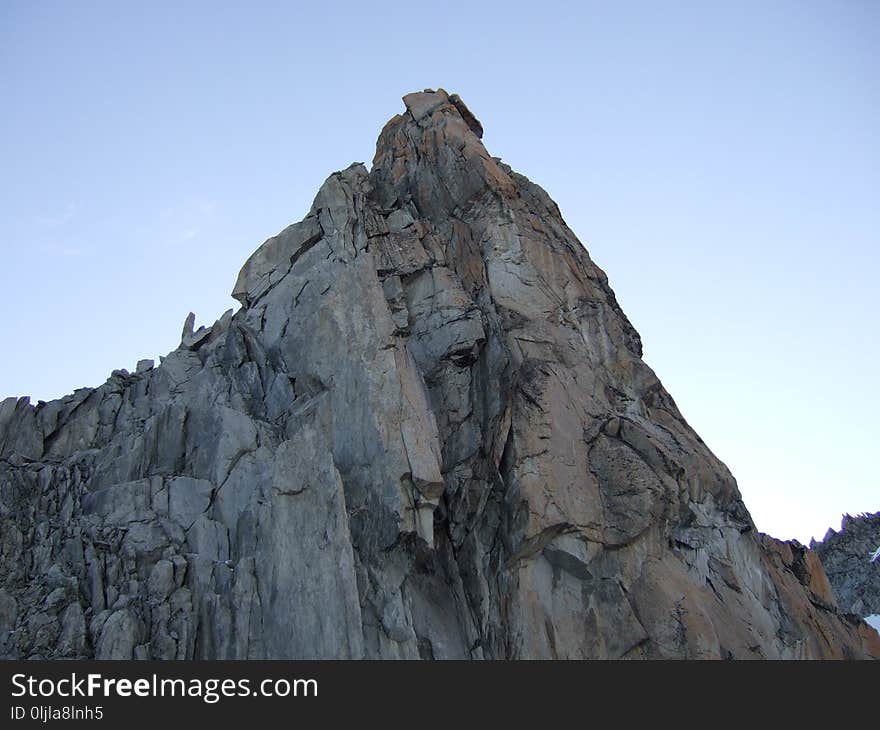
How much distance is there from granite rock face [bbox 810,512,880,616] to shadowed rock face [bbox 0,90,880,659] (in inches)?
1964

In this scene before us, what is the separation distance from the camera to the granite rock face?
93.8 m

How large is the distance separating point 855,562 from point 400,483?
241ft

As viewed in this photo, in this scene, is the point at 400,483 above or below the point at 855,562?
below

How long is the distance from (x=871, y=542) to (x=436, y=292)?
69.9 meters

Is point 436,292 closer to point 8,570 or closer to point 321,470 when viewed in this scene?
point 321,470

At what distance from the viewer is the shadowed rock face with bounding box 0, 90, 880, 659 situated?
37375 mm

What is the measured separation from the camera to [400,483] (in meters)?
39.0

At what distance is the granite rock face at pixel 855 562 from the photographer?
93.8 m

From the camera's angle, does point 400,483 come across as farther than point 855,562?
No

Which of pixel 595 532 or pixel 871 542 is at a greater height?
pixel 871 542

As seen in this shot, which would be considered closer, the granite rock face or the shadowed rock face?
the shadowed rock face

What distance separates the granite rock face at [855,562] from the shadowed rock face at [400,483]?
49875 mm
